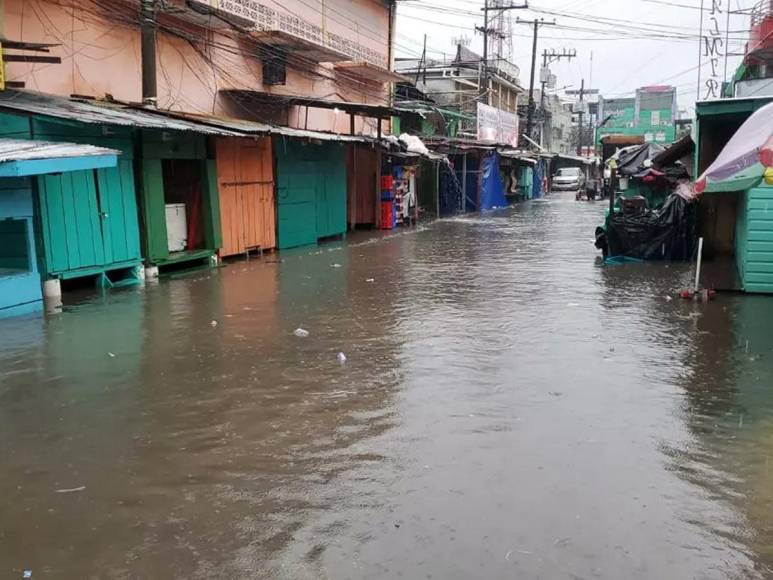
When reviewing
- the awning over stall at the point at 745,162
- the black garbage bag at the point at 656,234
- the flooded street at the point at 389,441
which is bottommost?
the flooded street at the point at 389,441

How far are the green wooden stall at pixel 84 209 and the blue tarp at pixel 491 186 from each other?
76.0 feet

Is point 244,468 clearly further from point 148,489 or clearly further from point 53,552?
point 53,552

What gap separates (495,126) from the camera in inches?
1323

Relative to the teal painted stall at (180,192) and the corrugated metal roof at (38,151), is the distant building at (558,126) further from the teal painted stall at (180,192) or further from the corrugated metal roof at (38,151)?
the corrugated metal roof at (38,151)

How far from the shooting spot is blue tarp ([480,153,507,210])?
32.9 m

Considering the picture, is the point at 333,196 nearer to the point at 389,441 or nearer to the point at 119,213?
the point at 119,213

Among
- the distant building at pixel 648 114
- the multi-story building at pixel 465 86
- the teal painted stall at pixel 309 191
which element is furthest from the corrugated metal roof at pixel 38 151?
the distant building at pixel 648 114

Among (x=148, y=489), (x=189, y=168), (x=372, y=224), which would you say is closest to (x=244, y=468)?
(x=148, y=489)

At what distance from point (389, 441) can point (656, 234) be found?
10777 mm

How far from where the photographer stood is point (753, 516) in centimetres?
368

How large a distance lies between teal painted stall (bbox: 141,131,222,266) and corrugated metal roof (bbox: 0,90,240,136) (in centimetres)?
70

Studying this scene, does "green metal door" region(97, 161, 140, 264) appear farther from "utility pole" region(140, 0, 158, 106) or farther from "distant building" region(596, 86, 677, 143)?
"distant building" region(596, 86, 677, 143)

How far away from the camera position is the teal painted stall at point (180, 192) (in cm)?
1183

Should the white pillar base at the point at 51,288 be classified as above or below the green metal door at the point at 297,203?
below
